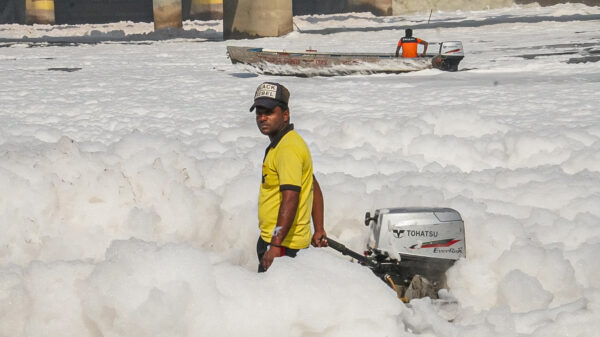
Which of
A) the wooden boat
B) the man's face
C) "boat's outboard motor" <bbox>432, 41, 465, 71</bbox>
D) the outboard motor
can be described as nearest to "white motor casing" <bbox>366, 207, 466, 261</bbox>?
the outboard motor

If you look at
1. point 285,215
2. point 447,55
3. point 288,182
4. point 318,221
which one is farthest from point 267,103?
point 447,55

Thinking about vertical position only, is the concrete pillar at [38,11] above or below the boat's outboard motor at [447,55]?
above

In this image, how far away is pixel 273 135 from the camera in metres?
4.73

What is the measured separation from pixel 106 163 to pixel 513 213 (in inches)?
134

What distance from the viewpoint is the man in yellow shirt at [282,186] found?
451 centimetres

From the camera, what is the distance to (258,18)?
30.5 meters

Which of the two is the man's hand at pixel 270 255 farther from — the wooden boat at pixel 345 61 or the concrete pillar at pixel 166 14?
the concrete pillar at pixel 166 14

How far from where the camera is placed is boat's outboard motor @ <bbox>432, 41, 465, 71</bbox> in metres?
17.5

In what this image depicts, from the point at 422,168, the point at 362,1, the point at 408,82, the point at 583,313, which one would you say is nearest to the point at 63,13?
the point at 362,1

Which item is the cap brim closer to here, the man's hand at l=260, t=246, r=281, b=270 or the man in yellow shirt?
the man in yellow shirt

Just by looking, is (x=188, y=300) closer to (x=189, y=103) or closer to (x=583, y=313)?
(x=583, y=313)

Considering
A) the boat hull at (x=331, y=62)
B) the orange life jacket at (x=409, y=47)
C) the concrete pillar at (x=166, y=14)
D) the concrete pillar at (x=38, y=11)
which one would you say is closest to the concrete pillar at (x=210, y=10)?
the concrete pillar at (x=166, y=14)

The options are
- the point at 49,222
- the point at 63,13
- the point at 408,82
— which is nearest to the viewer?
the point at 49,222

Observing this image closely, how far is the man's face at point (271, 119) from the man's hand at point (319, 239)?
0.68 meters
